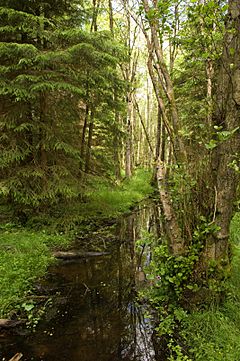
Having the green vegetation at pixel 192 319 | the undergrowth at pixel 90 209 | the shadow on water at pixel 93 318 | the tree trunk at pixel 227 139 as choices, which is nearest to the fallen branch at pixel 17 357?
the shadow on water at pixel 93 318

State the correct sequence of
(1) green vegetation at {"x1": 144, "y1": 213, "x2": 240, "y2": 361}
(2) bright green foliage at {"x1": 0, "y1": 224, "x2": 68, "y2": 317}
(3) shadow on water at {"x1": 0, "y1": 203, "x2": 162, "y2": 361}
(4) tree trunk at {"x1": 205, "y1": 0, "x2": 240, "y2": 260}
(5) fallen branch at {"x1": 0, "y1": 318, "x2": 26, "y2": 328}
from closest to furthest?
(1) green vegetation at {"x1": 144, "y1": 213, "x2": 240, "y2": 361} < (4) tree trunk at {"x1": 205, "y1": 0, "x2": 240, "y2": 260} < (3) shadow on water at {"x1": 0, "y1": 203, "x2": 162, "y2": 361} < (5) fallen branch at {"x1": 0, "y1": 318, "x2": 26, "y2": 328} < (2) bright green foliage at {"x1": 0, "y1": 224, "x2": 68, "y2": 317}

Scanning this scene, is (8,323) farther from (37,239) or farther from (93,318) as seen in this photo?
(37,239)

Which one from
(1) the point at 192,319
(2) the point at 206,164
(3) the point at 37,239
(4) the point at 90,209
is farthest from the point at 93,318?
(4) the point at 90,209

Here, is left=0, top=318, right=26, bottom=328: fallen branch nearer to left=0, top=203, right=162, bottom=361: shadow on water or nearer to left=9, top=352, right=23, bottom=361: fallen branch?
left=0, top=203, right=162, bottom=361: shadow on water

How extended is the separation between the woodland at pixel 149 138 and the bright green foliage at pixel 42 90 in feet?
0.12

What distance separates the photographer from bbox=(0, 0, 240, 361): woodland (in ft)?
11.9

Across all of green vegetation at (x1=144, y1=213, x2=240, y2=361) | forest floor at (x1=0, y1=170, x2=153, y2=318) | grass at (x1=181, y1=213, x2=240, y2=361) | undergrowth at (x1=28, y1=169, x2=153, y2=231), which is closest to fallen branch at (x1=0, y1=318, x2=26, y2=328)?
forest floor at (x1=0, y1=170, x2=153, y2=318)

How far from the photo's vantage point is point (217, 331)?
341 centimetres

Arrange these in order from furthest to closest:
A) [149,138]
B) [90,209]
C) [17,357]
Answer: [90,209], [149,138], [17,357]

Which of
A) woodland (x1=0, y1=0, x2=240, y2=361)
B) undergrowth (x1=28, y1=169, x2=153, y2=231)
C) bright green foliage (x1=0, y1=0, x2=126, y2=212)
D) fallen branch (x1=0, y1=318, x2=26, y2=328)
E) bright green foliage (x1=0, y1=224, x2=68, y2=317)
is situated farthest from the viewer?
undergrowth (x1=28, y1=169, x2=153, y2=231)

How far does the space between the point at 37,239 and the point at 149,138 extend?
3.93m

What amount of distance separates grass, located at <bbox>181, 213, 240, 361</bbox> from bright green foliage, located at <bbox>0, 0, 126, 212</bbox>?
5.08 metres

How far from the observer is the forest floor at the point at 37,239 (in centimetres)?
488

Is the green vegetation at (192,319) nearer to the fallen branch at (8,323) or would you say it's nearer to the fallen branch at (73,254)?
the fallen branch at (8,323)
